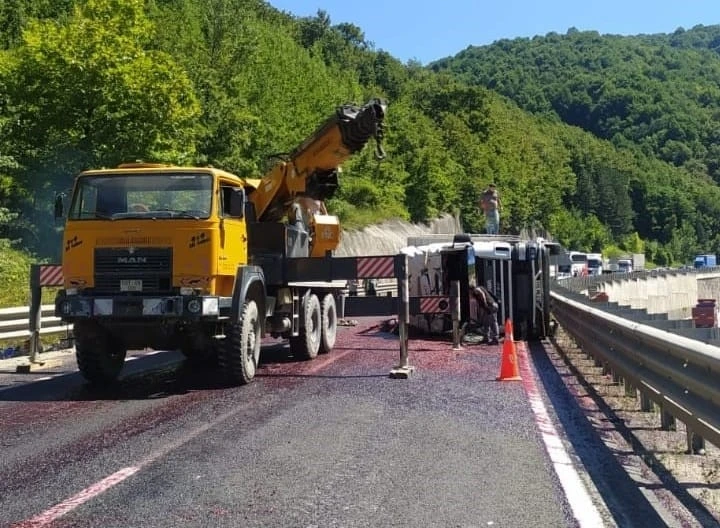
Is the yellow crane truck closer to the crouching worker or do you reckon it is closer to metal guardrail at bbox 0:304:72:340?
metal guardrail at bbox 0:304:72:340

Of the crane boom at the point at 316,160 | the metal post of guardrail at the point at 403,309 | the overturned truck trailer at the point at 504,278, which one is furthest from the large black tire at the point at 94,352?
the overturned truck trailer at the point at 504,278

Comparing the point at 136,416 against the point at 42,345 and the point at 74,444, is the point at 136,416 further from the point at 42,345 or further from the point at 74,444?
the point at 42,345

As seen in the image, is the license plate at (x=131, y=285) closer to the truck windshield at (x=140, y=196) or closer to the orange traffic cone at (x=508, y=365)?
the truck windshield at (x=140, y=196)

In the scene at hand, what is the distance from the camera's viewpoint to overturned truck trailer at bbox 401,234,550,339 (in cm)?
1669

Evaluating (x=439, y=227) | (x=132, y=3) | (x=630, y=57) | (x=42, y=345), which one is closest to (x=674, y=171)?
(x=630, y=57)

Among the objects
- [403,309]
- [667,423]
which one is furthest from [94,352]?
[667,423]

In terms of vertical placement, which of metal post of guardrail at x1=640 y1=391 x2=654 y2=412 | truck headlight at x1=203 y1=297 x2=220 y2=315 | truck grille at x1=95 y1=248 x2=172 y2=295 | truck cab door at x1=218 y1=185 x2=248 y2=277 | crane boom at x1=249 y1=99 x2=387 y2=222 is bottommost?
metal post of guardrail at x1=640 y1=391 x2=654 y2=412

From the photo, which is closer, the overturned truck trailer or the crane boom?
the crane boom

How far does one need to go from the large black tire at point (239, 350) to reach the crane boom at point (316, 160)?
112 inches

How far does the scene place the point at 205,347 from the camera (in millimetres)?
11008

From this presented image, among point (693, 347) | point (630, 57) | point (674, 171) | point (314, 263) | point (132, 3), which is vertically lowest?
point (693, 347)

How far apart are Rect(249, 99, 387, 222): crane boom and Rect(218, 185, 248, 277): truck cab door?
2143 mm

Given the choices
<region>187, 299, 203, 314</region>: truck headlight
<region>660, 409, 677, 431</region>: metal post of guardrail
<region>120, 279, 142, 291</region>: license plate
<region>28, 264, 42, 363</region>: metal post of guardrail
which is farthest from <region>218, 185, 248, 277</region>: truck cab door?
<region>660, 409, 677, 431</region>: metal post of guardrail

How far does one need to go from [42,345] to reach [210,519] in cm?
1134
